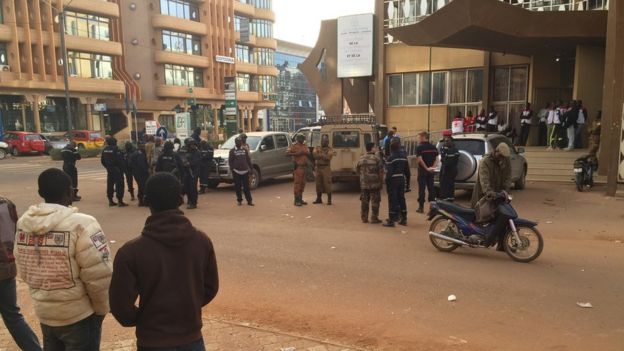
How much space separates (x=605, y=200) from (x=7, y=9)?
41849 mm

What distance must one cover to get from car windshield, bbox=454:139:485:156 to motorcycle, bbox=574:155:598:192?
126 inches

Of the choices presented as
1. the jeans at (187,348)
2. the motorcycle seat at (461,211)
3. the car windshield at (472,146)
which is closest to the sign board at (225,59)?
the car windshield at (472,146)

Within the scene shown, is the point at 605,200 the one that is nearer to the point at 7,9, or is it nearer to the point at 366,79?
the point at 366,79

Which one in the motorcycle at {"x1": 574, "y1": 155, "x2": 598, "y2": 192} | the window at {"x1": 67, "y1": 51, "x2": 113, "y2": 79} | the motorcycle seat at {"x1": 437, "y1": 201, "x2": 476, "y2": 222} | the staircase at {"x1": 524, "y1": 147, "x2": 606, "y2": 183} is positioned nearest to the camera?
the motorcycle seat at {"x1": 437, "y1": 201, "x2": 476, "y2": 222}

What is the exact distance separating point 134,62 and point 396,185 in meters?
45.2

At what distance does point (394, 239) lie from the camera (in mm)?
8359

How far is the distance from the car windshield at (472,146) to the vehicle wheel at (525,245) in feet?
17.9

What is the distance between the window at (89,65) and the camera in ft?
137

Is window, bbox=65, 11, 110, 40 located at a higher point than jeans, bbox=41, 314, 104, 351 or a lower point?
higher

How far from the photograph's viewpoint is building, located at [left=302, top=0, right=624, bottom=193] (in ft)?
49.2

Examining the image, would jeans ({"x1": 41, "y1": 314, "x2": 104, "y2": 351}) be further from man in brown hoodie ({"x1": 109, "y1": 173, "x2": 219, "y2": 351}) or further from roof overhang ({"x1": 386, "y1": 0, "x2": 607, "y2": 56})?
roof overhang ({"x1": 386, "y1": 0, "x2": 607, "y2": 56})

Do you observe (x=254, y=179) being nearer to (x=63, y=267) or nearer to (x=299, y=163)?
(x=299, y=163)

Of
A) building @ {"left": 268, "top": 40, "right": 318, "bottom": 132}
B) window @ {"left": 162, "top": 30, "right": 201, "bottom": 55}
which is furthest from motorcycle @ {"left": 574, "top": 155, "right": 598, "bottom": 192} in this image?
building @ {"left": 268, "top": 40, "right": 318, "bottom": 132}

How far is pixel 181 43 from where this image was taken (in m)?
53.6
